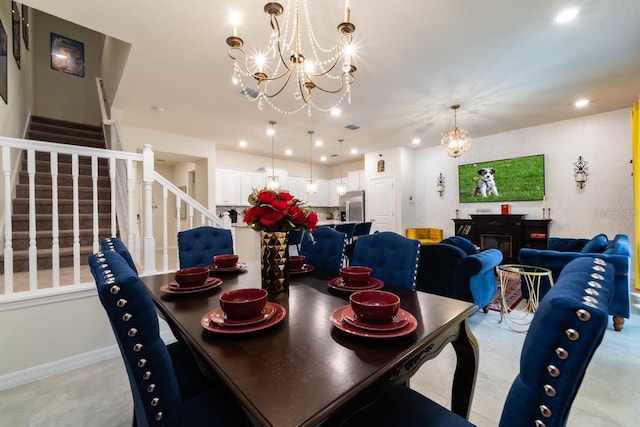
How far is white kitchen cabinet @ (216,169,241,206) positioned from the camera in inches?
260

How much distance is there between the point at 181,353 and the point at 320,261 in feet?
3.55

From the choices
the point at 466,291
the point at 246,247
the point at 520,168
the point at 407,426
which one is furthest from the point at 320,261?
the point at 520,168

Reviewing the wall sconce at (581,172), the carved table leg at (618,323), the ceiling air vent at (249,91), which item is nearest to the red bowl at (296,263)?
the ceiling air vent at (249,91)

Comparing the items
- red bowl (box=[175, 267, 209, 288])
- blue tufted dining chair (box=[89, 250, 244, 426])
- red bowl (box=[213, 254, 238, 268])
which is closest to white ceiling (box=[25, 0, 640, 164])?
red bowl (box=[213, 254, 238, 268])

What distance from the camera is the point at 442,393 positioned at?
1.83 meters

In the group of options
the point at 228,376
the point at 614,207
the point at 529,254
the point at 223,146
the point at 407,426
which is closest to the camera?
the point at 228,376

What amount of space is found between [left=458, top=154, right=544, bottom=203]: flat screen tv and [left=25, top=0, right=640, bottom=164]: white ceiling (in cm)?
79

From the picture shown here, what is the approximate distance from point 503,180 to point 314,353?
6118 millimetres

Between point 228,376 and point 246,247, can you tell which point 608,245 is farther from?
point 246,247

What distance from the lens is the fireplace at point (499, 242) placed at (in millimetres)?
5371

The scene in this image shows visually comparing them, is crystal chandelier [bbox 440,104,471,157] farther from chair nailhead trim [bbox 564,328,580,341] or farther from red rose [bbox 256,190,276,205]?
chair nailhead trim [bbox 564,328,580,341]

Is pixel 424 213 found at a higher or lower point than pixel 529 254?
higher

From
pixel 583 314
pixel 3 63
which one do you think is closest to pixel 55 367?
pixel 583 314

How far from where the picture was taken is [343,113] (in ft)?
14.8
